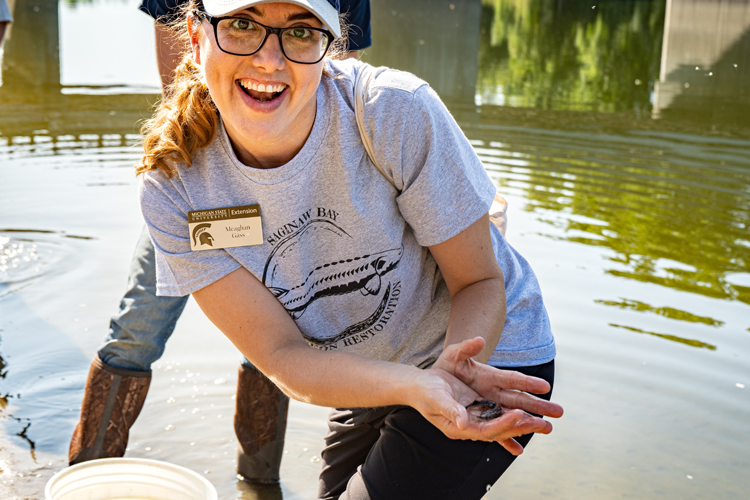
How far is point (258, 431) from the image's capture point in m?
2.84

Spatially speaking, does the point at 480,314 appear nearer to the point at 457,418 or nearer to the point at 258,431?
the point at 457,418

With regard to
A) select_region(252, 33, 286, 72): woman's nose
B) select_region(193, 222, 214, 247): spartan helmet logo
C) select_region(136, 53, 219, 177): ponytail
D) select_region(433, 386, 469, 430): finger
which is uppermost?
select_region(252, 33, 286, 72): woman's nose

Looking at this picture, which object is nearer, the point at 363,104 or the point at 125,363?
the point at 363,104

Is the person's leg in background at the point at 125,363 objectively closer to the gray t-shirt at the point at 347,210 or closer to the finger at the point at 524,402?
the gray t-shirt at the point at 347,210

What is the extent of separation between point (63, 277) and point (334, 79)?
3111 mm

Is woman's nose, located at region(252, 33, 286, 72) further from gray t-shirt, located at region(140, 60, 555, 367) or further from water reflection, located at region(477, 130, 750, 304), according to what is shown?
water reflection, located at region(477, 130, 750, 304)

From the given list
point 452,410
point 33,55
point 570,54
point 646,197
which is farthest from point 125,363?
point 570,54

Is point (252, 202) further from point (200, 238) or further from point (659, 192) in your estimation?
point (659, 192)

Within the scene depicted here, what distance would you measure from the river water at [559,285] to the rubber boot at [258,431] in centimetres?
7

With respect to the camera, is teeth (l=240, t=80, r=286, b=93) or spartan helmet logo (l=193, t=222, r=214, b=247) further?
spartan helmet logo (l=193, t=222, r=214, b=247)

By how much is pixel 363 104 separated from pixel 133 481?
42.2 inches

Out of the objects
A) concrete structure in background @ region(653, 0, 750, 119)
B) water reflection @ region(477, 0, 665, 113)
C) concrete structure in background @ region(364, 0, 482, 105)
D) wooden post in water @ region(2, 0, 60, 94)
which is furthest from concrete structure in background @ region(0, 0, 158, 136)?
concrete structure in background @ region(653, 0, 750, 119)

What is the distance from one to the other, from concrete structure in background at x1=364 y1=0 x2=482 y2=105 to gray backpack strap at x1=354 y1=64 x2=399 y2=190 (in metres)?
9.75

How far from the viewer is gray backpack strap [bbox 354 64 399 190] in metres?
1.83
